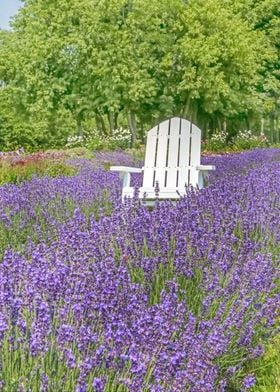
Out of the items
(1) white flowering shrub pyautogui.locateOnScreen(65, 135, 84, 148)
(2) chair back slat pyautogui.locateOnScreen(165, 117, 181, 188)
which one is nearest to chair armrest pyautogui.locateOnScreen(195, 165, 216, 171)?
(2) chair back slat pyautogui.locateOnScreen(165, 117, 181, 188)

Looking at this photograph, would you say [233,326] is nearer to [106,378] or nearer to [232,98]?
[106,378]

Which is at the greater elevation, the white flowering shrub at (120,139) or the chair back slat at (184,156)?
the chair back slat at (184,156)

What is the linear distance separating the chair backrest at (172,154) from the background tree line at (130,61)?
14.3 metres

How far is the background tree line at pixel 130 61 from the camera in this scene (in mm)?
22172

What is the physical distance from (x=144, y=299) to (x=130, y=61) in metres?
19.8

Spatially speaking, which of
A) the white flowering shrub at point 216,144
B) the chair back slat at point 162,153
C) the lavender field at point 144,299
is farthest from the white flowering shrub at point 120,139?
the lavender field at point 144,299

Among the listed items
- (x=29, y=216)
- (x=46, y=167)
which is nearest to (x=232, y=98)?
(x=46, y=167)

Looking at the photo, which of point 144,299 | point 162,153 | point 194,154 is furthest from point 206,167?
point 144,299

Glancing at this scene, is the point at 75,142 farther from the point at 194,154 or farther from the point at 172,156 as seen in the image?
the point at 194,154

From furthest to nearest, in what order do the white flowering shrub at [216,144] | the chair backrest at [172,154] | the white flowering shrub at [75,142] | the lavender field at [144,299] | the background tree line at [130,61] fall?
1. the background tree line at [130,61]
2. the white flowering shrub at [216,144]
3. the white flowering shrub at [75,142]
4. the chair backrest at [172,154]
5. the lavender field at [144,299]

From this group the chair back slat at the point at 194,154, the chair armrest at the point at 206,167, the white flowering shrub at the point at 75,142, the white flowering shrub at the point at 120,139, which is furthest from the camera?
the white flowering shrub at the point at 75,142

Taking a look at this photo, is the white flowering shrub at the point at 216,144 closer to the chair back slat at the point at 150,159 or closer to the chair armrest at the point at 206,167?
the chair back slat at the point at 150,159

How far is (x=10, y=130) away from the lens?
84.2ft

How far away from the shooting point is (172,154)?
22.6 feet
